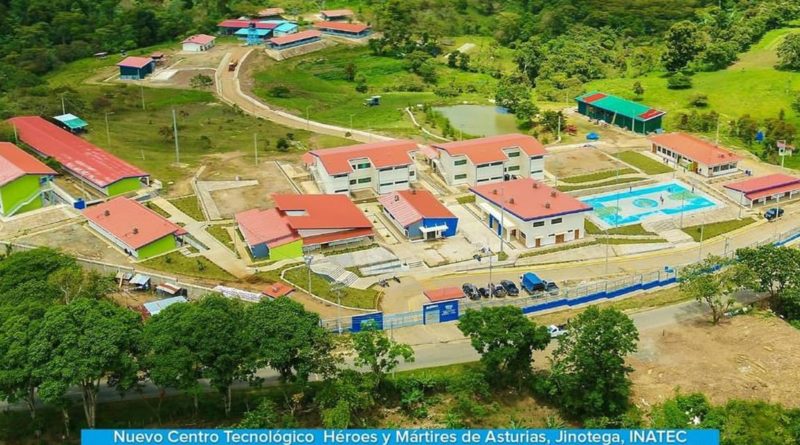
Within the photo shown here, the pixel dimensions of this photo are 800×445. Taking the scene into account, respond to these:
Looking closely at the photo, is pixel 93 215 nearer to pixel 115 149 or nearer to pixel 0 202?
pixel 0 202

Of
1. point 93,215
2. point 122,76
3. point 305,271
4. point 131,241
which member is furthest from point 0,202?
point 122,76

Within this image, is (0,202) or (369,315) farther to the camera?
(0,202)

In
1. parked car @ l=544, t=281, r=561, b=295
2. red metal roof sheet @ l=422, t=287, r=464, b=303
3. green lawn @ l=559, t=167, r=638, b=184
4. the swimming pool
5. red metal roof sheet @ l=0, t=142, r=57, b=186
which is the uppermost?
red metal roof sheet @ l=0, t=142, r=57, b=186

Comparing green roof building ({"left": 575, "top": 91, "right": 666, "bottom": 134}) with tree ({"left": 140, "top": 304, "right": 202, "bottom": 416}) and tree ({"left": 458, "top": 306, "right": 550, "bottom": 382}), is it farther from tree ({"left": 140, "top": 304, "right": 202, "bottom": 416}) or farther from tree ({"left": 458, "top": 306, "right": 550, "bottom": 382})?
tree ({"left": 140, "top": 304, "right": 202, "bottom": 416})

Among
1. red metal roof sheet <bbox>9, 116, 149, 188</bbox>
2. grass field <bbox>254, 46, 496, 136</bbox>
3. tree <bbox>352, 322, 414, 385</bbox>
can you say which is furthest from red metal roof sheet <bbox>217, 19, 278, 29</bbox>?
tree <bbox>352, 322, 414, 385</bbox>

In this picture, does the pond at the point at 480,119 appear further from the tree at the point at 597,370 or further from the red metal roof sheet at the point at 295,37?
the tree at the point at 597,370

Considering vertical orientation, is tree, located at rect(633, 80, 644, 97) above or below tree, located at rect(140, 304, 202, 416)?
below
